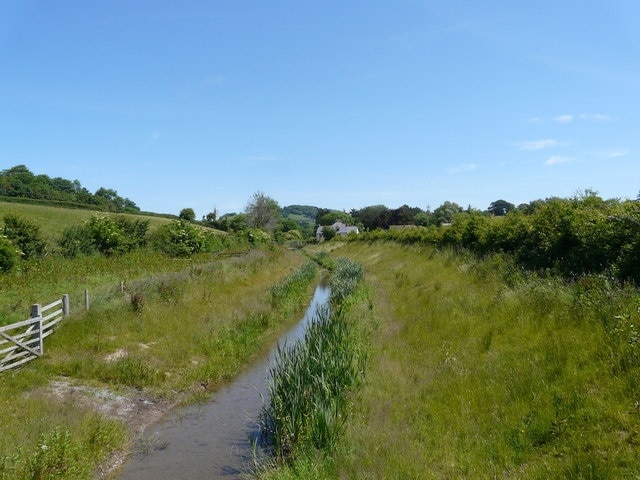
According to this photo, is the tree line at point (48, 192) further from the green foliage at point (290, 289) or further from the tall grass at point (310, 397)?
the tall grass at point (310, 397)

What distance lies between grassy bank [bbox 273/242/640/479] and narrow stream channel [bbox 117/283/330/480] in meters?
2.24

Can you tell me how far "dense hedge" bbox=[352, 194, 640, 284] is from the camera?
1063 cm

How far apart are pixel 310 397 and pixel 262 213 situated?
88.4 meters

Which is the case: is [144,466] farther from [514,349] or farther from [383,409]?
[514,349]

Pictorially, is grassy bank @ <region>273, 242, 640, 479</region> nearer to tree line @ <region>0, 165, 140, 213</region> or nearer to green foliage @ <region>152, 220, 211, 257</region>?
green foliage @ <region>152, 220, 211, 257</region>

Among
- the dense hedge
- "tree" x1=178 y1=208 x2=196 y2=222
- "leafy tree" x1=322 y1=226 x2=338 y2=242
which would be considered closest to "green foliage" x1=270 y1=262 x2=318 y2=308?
the dense hedge

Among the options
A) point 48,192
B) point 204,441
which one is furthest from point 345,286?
point 48,192

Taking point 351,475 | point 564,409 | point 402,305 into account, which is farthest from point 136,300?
point 564,409

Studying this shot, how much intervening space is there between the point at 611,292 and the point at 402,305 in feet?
32.0

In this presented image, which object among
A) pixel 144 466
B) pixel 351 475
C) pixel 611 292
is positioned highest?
pixel 611 292

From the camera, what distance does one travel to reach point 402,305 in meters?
18.4

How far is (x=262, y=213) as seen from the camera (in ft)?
314

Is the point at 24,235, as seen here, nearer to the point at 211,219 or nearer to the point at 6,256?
the point at 6,256

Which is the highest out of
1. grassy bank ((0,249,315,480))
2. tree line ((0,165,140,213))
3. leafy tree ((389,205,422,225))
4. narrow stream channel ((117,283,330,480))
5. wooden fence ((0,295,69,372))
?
tree line ((0,165,140,213))
